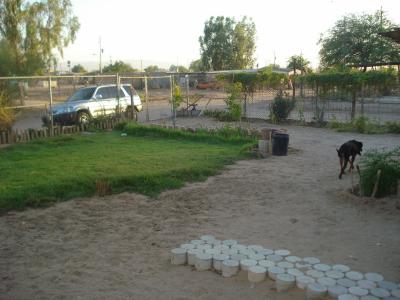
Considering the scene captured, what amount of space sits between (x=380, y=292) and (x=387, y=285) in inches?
7.6

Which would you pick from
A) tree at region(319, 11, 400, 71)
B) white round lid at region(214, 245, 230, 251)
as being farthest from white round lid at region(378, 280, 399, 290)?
tree at region(319, 11, 400, 71)

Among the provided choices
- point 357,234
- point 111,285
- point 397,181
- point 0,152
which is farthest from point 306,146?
point 111,285

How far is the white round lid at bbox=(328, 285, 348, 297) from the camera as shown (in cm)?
413

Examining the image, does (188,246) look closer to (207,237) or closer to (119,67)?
(207,237)

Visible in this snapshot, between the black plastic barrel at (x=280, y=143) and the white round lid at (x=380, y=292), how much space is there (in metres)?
7.52

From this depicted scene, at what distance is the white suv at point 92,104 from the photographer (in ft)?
59.0

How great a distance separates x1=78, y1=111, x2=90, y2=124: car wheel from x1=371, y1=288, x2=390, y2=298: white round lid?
15.2 m

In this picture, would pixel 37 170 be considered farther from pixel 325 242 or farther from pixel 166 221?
pixel 325 242

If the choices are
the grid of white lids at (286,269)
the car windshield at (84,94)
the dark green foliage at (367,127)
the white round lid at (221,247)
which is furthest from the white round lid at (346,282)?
the car windshield at (84,94)

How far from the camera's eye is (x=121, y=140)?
14945 millimetres

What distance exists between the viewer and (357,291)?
413 centimetres

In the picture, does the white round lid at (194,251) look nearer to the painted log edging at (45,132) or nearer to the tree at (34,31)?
the painted log edging at (45,132)

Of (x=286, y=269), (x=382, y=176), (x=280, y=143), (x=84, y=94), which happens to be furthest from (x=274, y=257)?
(x=84, y=94)

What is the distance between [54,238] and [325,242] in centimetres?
350
